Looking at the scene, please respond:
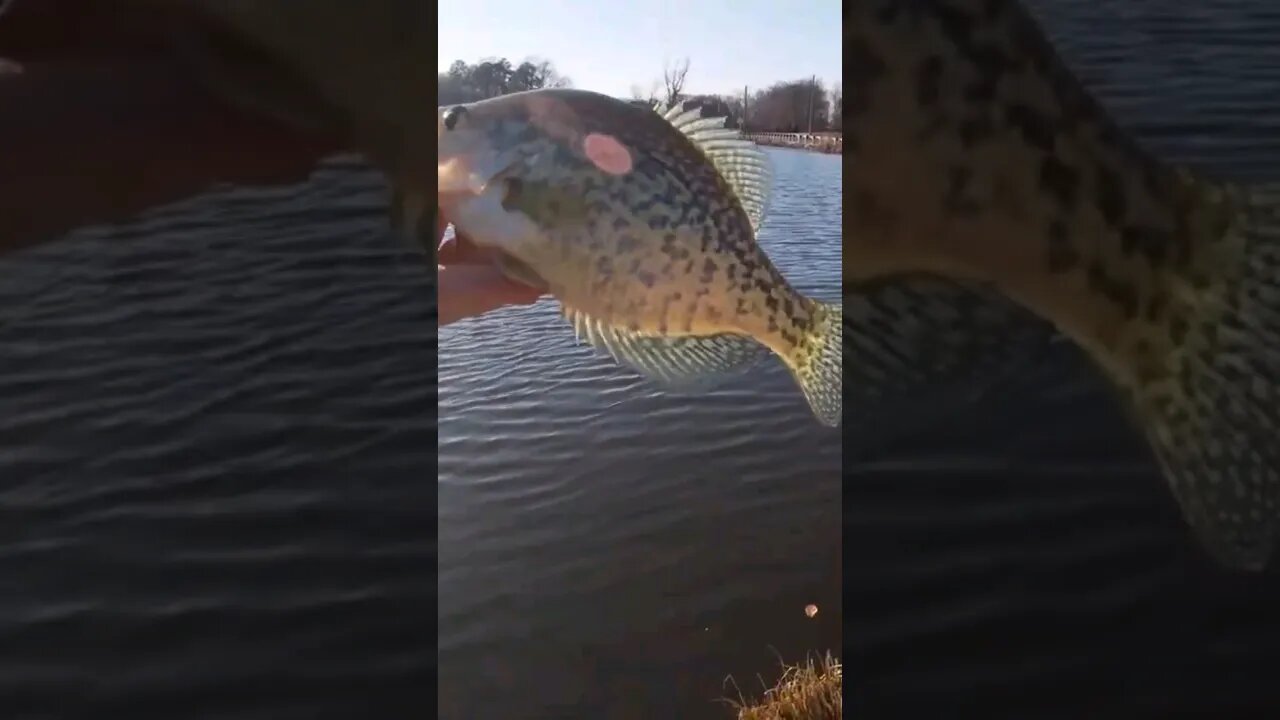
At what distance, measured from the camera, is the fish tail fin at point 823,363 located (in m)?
1.73

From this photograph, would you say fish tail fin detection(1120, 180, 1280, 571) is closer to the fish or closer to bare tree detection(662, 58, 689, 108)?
the fish

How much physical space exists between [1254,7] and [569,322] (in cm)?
125

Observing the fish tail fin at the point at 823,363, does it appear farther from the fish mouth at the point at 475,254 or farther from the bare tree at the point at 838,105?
the fish mouth at the point at 475,254

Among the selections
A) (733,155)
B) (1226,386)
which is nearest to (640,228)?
(733,155)

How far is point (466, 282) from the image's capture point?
1.69 meters

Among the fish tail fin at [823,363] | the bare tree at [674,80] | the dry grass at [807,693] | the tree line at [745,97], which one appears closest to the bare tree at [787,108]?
the tree line at [745,97]

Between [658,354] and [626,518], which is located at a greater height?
[658,354]

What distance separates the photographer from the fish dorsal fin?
172 centimetres

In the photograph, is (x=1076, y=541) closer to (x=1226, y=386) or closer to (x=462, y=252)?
(x=1226, y=386)

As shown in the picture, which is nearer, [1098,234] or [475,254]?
[475,254]

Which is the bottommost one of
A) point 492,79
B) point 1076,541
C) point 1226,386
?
point 1076,541

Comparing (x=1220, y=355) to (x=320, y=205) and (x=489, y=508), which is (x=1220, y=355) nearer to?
(x=489, y=508)

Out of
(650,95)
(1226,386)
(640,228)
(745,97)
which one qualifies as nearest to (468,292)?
(640,228)

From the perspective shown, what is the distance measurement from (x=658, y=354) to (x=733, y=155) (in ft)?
1.11
